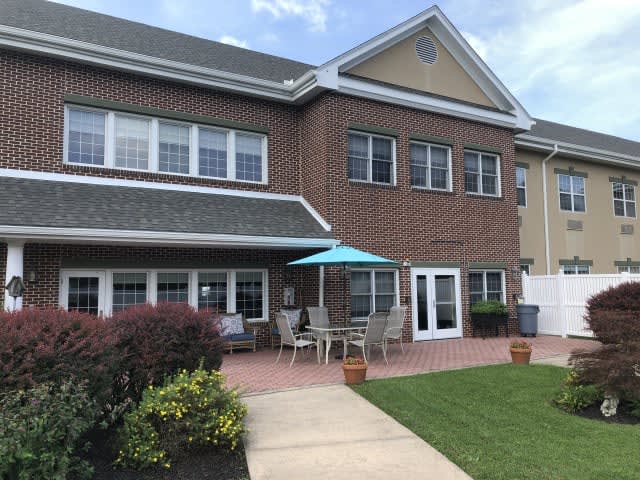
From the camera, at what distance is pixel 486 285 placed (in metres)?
15.4

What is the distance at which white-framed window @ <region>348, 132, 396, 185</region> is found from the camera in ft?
43.9

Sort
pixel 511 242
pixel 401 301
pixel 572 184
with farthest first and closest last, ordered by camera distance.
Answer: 1. pixel 572 184
2. pixel 511 242
3. pixel 401 301

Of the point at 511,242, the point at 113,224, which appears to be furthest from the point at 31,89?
the point at 511,242

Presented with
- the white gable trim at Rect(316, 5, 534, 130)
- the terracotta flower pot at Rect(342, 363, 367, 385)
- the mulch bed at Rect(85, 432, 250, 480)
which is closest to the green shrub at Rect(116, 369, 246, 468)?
the mulch bed at Rect(85, 432, 250, 480)

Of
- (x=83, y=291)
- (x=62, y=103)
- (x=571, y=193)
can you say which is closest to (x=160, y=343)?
(x=83, y=291)

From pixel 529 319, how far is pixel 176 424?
12.6m

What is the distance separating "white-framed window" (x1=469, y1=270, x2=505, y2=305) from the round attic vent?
643 cm

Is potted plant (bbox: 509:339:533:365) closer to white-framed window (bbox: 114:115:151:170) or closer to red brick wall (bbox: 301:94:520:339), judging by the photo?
red brick wall (bbox: 301:94:520:339)

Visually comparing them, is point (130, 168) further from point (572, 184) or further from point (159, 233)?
point (572, 184)

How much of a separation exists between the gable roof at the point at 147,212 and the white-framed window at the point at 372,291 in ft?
5.39

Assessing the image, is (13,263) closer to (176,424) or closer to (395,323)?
(176,424)

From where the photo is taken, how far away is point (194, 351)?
599 centimetres

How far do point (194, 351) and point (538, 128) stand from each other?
1853 centimetres

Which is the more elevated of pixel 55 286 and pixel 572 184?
pixel 572 184
